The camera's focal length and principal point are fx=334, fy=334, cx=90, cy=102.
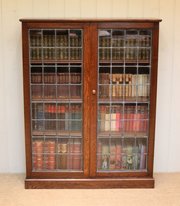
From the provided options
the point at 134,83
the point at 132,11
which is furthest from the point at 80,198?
the point at 132,11

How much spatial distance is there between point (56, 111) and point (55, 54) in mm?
611

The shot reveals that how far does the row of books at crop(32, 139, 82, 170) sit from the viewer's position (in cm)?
366

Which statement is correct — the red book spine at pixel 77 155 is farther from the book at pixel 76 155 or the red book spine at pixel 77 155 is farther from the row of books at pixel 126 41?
the row of books at pixel 126 41

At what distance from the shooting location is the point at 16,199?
11.0 ft

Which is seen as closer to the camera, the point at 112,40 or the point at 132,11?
the point at 112,40

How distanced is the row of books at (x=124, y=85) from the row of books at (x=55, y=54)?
38 centimetres

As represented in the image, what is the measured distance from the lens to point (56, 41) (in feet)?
11.3

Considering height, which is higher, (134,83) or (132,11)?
(132,11)

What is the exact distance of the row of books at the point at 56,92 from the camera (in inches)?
140

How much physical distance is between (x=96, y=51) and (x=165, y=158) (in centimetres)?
160

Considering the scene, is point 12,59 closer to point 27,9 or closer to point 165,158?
point 27,9

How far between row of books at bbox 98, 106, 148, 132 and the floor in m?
0.66

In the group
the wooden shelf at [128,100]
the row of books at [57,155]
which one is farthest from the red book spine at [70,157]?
the wooden shelf at [128,100]

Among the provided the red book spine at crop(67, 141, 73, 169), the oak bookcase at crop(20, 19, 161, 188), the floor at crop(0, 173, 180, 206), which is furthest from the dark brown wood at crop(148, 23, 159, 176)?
the red book spine at crop(67, 141, 73, 169)
